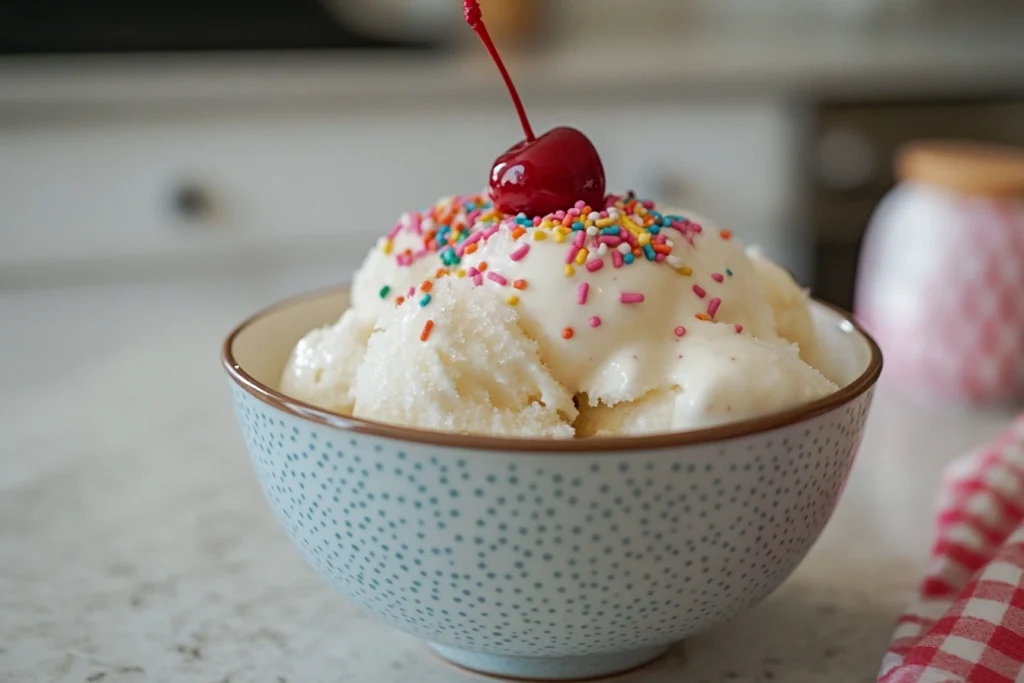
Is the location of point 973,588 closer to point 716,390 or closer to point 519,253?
point 716,390

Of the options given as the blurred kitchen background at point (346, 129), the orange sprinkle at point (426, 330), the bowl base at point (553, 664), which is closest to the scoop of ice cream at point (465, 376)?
the orange sprinkle at point (426, 330)

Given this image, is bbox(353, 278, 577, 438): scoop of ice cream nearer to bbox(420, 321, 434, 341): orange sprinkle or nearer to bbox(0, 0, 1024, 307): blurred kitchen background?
bbox(420, 321, 434, 341): orange sprinkle

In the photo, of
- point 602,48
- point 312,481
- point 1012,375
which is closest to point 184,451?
point 312,481

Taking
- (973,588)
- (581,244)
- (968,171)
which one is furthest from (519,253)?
(968,171)

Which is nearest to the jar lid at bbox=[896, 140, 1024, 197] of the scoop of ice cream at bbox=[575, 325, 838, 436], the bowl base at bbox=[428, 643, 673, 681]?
the scoop of ice cream at bbox=[575, 325, 838, 436]

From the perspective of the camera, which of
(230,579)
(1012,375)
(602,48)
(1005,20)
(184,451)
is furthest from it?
(1005,20)

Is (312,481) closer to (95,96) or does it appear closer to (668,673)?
(668,673)
